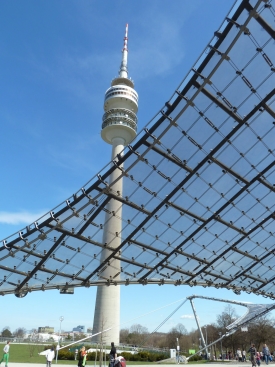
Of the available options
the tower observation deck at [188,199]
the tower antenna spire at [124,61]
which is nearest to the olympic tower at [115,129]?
the tower antenna spire at [124,61]

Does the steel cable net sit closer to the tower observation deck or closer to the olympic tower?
the tower observation deck

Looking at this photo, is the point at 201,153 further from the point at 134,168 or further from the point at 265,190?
the point at 265,190

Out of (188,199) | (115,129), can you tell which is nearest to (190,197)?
(188,199)

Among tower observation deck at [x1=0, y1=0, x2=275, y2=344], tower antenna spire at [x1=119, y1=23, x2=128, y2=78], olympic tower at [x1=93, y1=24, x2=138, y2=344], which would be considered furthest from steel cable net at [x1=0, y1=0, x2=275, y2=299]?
tower antenna spire at [x1=119, y1=23, x2=128, y2=78]

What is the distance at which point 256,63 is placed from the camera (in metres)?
16.2

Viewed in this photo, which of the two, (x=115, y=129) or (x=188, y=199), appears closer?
(x=188, y=199)

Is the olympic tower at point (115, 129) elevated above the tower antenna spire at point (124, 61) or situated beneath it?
situated beneath

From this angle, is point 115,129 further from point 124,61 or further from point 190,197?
point 190,197

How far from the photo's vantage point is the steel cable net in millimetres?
16248

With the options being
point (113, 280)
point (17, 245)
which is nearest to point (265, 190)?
point (113, 280)

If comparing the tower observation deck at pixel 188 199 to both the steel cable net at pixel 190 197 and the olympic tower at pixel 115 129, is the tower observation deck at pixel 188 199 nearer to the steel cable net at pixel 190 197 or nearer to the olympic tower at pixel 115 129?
the steel cable net at pixel 190 197

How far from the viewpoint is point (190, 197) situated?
2125 cm

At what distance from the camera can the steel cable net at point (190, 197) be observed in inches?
640

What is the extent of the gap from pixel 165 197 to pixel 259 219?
819 cm
